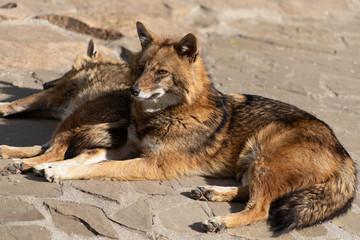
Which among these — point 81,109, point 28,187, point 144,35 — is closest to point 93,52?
point 81,109

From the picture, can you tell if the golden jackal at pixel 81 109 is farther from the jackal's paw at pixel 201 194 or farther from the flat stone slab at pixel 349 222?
the flat stone slab at pixel 349 222

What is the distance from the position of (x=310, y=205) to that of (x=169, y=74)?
187cm

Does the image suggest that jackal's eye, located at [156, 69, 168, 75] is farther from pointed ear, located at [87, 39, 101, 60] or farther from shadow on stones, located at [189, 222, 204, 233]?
pointed ear, located at [87, 39, 101, 60]

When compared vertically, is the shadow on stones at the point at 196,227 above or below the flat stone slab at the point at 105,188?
below

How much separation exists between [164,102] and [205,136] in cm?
55

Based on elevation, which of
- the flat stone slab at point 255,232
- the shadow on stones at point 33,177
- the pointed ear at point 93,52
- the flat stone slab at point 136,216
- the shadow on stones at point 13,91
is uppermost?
the pointed ear at point 93,52

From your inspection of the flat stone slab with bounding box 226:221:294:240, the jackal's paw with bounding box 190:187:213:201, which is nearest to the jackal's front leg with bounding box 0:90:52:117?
the jackal's paw with bounding box 190:187:213:201

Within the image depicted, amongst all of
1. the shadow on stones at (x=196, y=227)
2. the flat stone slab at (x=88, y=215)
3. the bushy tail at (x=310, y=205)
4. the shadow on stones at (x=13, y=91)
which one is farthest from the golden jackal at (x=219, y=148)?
the shadow on stones at (x=13, y=91)

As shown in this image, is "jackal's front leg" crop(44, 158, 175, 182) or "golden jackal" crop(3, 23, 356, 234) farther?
"jackal's front leg" crop(44, 158, 175, 182)

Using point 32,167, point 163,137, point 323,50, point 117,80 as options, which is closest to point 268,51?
point 323,50

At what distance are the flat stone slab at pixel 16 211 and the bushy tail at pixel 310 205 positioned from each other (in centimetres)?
203

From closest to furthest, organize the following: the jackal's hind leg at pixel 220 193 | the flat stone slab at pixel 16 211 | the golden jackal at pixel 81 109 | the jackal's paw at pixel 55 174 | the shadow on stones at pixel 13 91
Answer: the flat stone slab at pixel 16 211
the jackal's paw at pixel 55 174
the jackal's hind leg at pixel 220 193
the golden jackal at pixel 81 109
the shadow on stones at pixel 13 91

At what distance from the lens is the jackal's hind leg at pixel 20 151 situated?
4.89 m

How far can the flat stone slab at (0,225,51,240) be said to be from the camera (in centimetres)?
355
